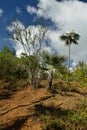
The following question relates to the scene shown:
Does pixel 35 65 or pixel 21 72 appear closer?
pixel 35 65

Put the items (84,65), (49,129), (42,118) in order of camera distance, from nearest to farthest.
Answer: (49,129), (42,118), (84,65)

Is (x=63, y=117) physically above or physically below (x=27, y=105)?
below

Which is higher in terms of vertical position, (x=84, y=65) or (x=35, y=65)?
(x=84, y=65)

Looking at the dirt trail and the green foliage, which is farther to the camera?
the dirt trail

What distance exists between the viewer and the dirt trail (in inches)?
646

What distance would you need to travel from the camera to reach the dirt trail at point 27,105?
53.8 feet

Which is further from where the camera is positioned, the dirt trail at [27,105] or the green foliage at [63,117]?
the dirt trail at [27,105]

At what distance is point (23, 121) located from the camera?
16.7 m

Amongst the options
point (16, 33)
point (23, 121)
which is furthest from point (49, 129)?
point (16, 33)

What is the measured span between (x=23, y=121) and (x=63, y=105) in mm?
3372

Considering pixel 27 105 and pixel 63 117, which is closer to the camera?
pixel 63 117

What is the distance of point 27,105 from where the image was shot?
19.2 metres

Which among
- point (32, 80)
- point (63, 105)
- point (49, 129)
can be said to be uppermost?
point (32, 80)

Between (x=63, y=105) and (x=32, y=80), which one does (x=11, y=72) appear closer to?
(x=32, y=80)
